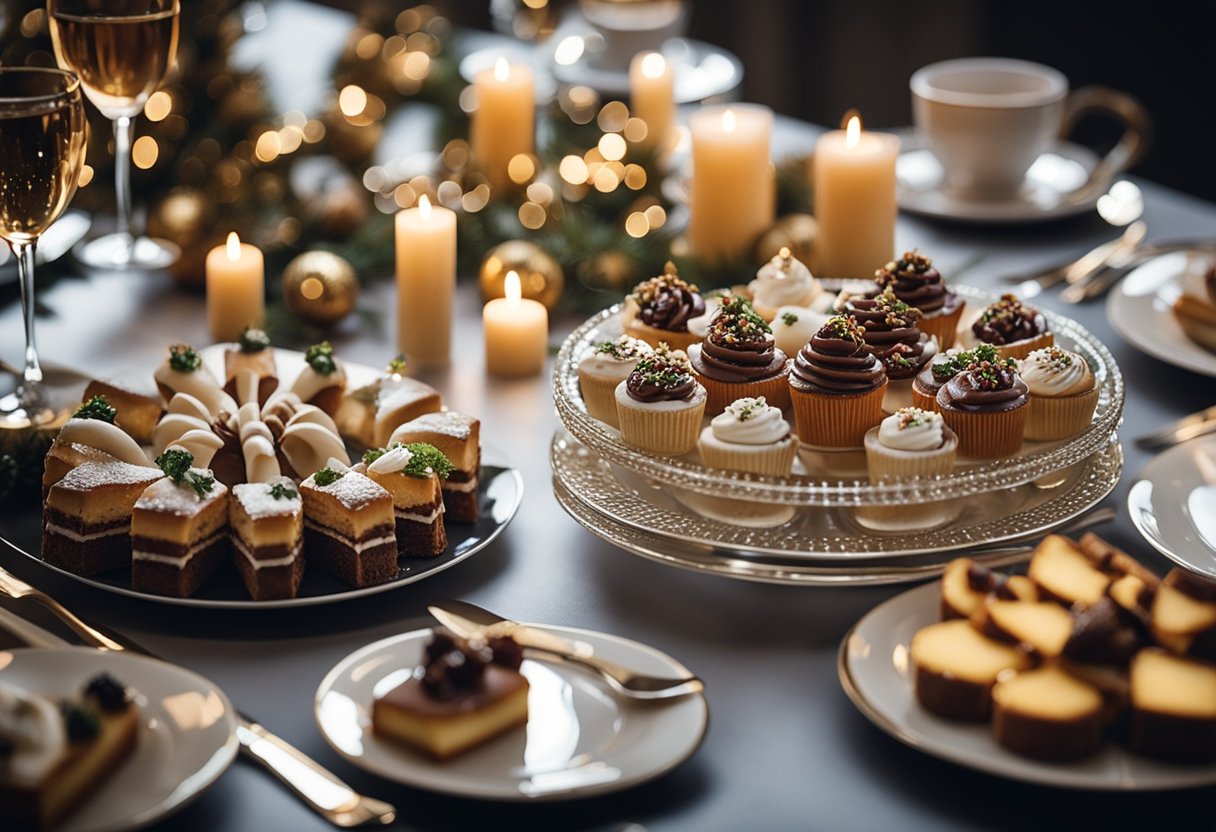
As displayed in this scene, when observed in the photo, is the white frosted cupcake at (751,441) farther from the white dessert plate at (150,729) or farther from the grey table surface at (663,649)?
the white dessert plate at (150,729)

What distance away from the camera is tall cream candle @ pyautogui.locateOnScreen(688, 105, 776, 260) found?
2.37 meters

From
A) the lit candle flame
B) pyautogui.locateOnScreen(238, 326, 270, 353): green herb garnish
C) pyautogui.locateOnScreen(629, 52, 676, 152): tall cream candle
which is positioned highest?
the lit candle flame

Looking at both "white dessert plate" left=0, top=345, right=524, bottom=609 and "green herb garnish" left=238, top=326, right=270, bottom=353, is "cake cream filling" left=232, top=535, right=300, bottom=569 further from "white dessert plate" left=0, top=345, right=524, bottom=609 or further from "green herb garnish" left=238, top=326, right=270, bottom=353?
"green herb garnish" left=238, top=326, right=270, bottom=353

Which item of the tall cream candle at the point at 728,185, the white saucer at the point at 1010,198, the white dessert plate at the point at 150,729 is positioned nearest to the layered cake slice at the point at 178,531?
the white dessert plate at the point at 150,729

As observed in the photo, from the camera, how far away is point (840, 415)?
5.50 feet

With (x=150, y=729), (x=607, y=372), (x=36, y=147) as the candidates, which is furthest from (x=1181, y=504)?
(x=36, y=147)

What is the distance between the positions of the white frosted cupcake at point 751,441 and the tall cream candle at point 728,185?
30.5 inches

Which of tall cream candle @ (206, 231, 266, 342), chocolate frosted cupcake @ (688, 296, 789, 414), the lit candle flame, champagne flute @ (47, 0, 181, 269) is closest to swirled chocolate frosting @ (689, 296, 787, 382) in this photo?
chocolate frosted cupcake @ (688, 296, 789, 414)

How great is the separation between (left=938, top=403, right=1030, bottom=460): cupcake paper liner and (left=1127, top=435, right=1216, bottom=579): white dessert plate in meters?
0.16

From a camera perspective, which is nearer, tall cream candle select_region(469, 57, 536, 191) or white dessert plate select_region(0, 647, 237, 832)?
white dessert plate select_region(0, 647, 237, 832)

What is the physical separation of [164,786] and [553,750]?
32cm

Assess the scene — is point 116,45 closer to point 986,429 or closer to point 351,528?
point 351,528

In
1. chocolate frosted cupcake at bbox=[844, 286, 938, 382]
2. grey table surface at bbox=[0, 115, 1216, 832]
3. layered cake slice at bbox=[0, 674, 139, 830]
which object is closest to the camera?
layered cake slice at bbox=[0, 674, 139, 830]

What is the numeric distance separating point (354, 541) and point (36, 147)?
0.58 meters
